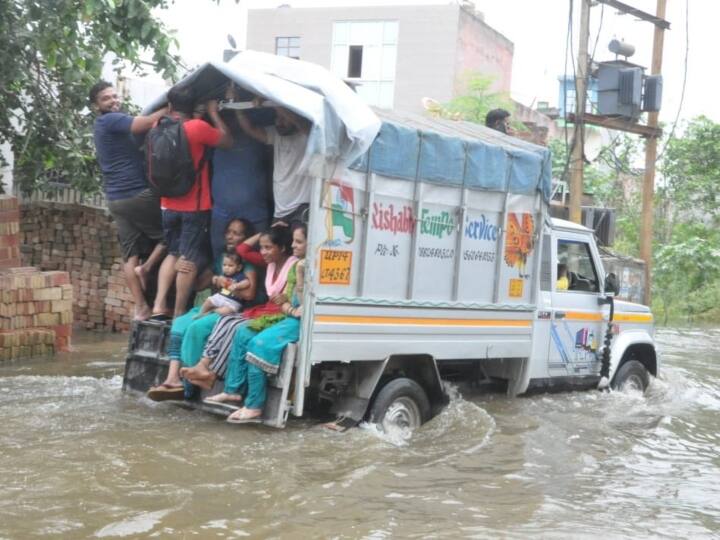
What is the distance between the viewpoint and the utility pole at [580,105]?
13539 millimetres

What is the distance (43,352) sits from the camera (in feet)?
36.5

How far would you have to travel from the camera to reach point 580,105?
538 inches

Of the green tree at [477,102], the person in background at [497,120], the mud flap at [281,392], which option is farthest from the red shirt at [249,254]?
the green tree at [477,102]

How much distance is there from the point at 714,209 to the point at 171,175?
19.7 meters

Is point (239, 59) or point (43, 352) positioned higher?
point (239, 59)

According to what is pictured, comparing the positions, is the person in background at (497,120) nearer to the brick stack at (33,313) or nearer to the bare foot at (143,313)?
the bare foot at (143,313)

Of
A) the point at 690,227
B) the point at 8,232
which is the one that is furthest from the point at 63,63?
the point at 690,227

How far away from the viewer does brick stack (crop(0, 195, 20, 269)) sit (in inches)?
448

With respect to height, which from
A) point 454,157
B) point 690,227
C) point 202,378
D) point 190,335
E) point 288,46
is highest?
point 288,46

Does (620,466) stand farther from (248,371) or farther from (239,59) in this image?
(239,59)

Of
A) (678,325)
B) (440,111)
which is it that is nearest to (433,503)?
(440,111)

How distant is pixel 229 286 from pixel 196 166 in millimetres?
982

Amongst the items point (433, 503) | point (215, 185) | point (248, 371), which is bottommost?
point (433, 503)

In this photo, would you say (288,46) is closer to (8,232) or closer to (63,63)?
(8,232)
